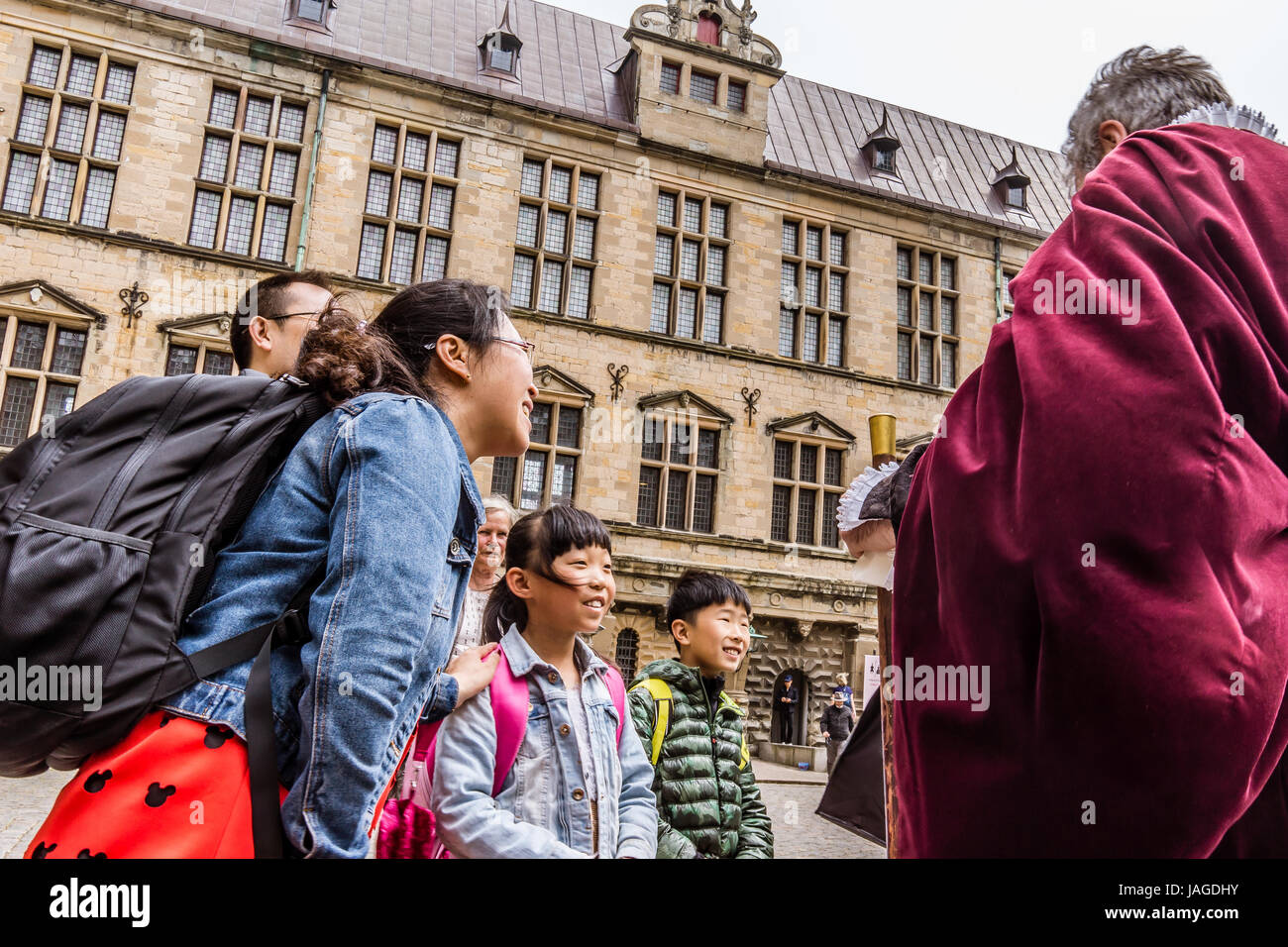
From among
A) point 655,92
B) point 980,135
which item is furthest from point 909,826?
point 980,135

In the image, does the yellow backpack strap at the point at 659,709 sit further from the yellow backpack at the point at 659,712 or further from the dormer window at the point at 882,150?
the dormer window at the point at 882,150

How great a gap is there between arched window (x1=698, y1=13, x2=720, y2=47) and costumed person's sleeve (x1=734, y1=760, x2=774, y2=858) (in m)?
17.9

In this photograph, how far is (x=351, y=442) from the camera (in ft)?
4.23

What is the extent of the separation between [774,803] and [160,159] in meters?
14.0

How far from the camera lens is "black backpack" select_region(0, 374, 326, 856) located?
42.1 inches

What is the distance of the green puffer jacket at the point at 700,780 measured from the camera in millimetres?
2922

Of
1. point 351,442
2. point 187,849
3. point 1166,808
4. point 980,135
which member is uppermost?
point 980,135

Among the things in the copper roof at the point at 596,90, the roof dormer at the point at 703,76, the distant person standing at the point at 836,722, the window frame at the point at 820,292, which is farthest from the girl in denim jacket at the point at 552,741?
the roof dormer at the point at 703,76

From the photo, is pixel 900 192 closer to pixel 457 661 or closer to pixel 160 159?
pixel 160 159

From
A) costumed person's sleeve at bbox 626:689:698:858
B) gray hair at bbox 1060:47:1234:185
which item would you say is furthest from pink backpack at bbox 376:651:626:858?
gray hair at bbox 1060:47:1234:185

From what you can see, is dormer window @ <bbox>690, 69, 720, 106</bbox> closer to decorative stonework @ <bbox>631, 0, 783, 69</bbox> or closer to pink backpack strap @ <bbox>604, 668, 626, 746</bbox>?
decorative stonework @ <bbox>631, 0, 783, 69</bbox>

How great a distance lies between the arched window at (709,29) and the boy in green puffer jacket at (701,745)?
1743 centimetres

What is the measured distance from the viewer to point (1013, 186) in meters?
20.3

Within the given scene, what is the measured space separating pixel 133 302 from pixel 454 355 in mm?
14278
